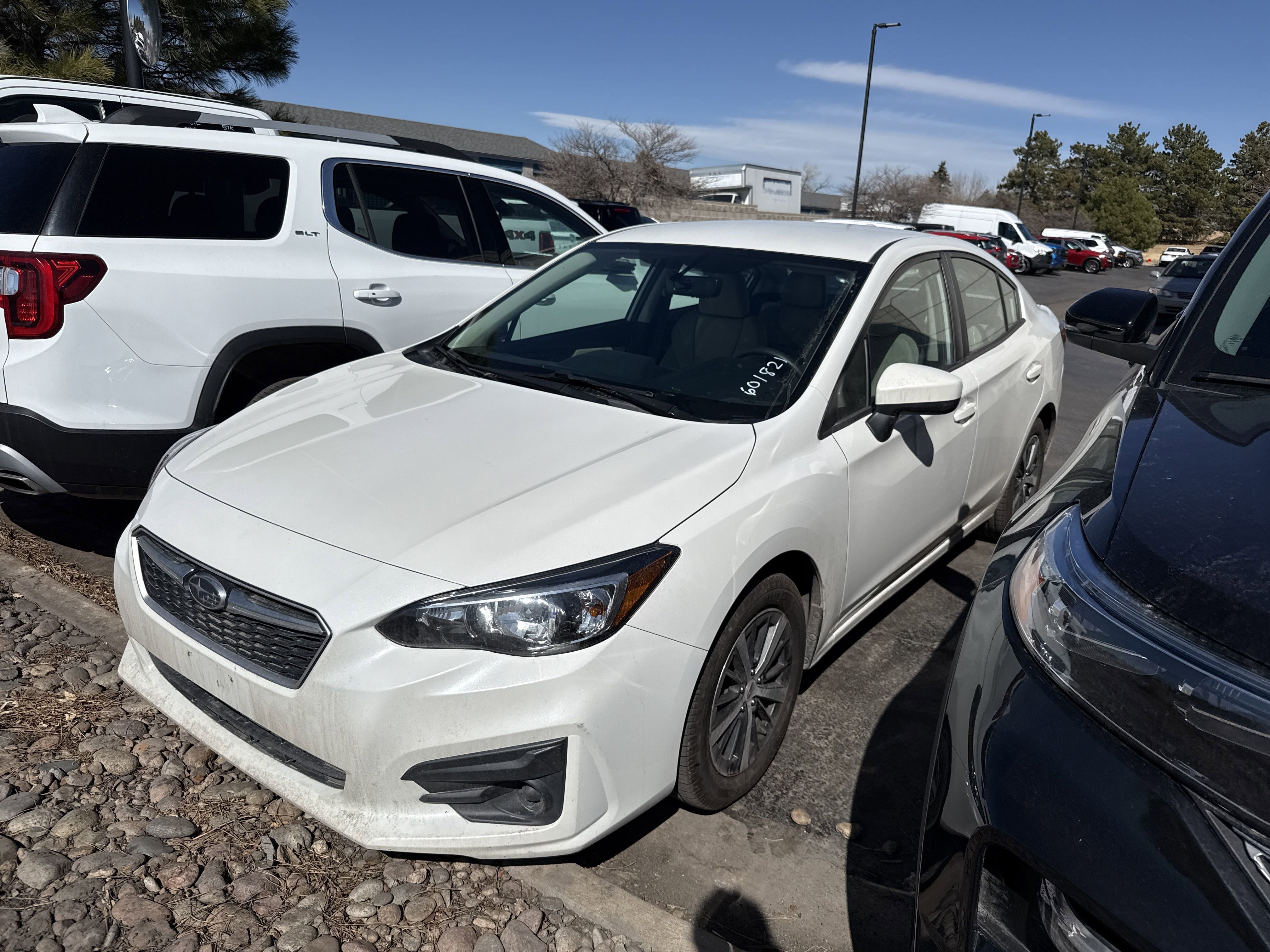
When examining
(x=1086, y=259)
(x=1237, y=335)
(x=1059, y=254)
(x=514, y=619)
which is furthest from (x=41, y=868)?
(x=1086, y=259)

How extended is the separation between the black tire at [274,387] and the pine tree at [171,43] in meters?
8.96

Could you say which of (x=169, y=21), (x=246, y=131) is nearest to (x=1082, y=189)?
(x=169, y=21)

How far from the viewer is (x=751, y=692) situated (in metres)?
2.65

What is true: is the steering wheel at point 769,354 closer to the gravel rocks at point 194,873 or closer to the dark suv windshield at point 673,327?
the dark suv windshield at point 673,327

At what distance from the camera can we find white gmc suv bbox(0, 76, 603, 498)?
3.54 meters

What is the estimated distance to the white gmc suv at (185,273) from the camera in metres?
3.54

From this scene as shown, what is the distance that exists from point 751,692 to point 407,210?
11.4 feet

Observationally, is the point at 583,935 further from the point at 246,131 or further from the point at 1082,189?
the point at 1082,189

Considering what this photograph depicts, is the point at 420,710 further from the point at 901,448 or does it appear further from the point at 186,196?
the point at 186,196

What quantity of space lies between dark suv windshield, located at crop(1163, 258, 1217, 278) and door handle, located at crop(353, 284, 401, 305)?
55.8 feet

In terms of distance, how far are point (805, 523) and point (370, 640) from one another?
1.26 metres

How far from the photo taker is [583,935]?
7.39 feet

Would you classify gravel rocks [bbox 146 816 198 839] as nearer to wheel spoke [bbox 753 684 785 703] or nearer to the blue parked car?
wheel spoke [bbox 753 684 785 703]

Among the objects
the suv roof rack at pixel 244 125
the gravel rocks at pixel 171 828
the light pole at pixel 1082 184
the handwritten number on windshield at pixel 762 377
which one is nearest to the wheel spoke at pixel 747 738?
the handwritten number on windshield at pixel 762 377
